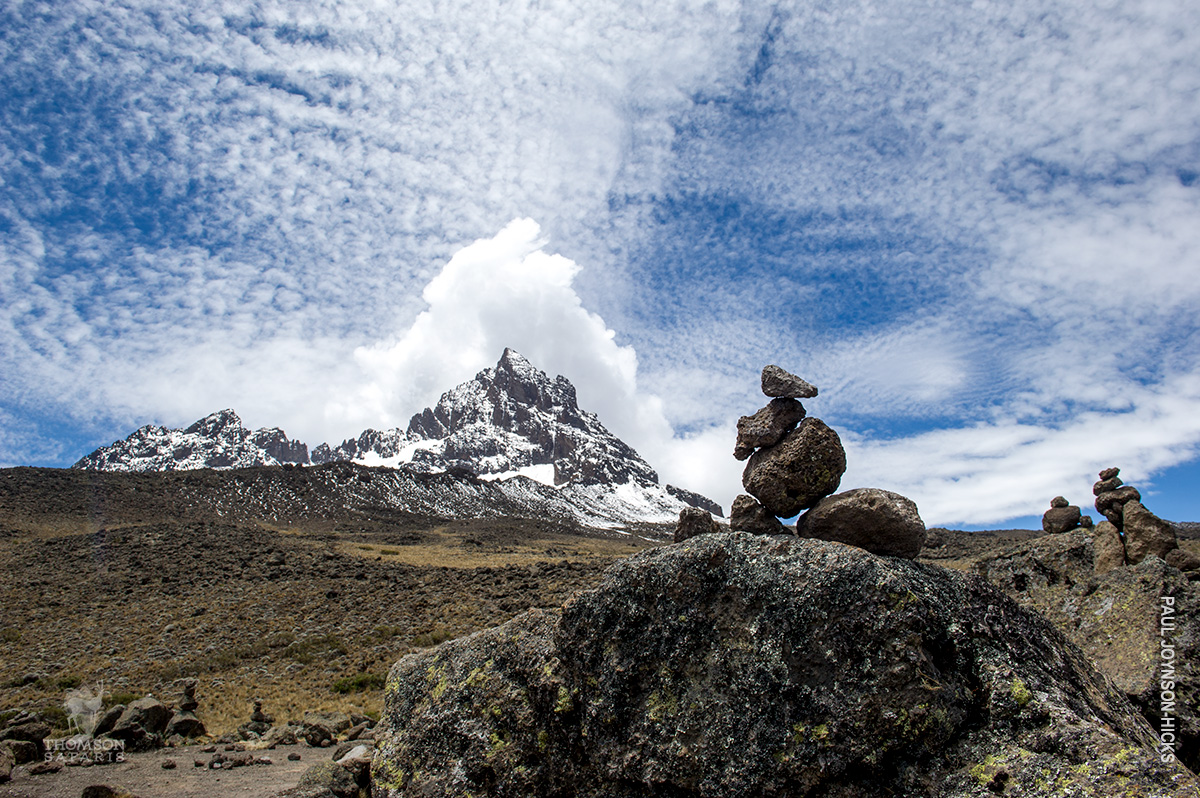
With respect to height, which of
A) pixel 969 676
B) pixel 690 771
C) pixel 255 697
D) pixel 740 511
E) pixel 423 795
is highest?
pixel 740 511

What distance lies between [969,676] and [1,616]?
4398 centimetres

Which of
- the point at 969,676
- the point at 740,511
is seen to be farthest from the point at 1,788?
the point at 969,676

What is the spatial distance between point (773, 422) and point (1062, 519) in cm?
1362

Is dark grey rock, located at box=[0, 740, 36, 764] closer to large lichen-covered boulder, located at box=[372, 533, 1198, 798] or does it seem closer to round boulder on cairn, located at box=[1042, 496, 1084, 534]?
large lichen-covered boulder, located at box=[372, 533, 1198, 798]

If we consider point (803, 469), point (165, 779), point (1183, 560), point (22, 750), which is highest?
point (803, 469)

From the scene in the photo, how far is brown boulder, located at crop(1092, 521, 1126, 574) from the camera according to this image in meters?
13.4

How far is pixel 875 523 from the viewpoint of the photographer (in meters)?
7.14

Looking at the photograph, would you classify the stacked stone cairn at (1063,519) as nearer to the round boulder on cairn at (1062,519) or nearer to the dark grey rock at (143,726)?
the round boulder on cairn at (1062,519)

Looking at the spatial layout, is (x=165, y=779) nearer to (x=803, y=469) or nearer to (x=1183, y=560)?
(x=803, y=469)

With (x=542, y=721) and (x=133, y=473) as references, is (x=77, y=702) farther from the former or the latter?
(x=133, y=473)

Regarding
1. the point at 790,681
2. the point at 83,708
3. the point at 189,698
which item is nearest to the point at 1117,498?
the point at 790,681

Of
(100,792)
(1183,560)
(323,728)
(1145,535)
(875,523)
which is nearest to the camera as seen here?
(875,523)

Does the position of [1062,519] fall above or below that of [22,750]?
above

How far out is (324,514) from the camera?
334 feet
